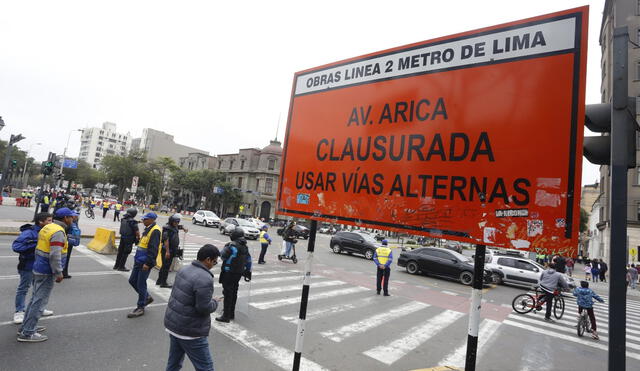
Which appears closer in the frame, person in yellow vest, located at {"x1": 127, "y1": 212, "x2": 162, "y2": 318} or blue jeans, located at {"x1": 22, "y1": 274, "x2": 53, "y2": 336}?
blue jeans, located at {"x1": 22, "y1": 274, "x2": 53, "y2": 336}

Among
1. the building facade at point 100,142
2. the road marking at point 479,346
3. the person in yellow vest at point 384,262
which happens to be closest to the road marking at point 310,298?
the person in yellow vest at point 384,262

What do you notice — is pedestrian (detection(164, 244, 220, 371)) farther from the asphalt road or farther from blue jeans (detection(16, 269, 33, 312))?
blue jeans (detection(16, 269, 33, 312))

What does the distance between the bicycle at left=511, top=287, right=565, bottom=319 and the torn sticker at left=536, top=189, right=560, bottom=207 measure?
990cm

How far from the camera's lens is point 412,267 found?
16453 millimetres

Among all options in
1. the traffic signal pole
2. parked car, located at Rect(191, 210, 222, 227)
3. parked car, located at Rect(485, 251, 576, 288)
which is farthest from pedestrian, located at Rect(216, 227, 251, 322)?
parked car, located at Rect(191, 210, 222, 227)

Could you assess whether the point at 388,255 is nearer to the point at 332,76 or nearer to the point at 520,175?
the point at 332,76

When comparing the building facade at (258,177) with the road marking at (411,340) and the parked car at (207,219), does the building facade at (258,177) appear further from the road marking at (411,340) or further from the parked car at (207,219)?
the road marking at (411,340)

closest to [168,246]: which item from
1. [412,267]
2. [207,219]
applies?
[412,267]

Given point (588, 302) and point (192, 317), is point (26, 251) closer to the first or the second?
point (192, 317)

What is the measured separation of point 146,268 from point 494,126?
614cm

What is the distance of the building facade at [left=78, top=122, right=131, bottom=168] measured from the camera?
428 feet

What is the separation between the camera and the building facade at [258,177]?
56.1 metres

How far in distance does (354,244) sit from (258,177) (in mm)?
37710

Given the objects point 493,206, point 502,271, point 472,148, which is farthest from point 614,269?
point 502,271
